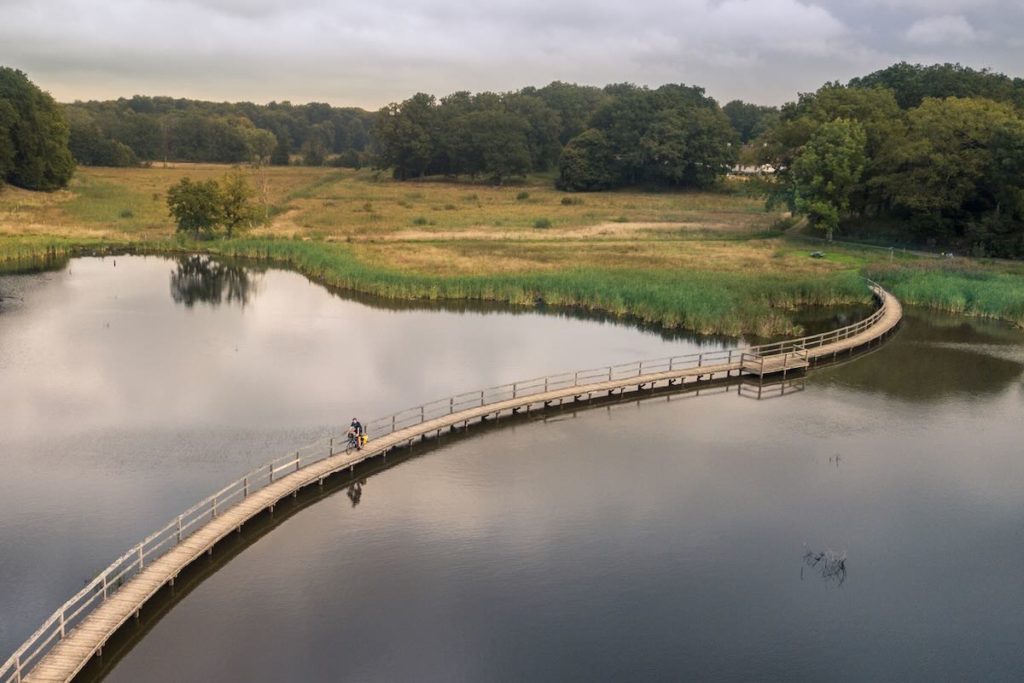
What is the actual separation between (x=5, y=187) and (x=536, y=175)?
3882 inches

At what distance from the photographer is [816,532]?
3128 centimetres

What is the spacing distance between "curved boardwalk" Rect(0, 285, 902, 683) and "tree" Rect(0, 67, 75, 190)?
338 ft

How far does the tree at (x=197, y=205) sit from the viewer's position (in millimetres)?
96062

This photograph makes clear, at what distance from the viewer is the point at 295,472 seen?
33.8m

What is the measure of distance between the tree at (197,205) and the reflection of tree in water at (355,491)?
6888 centimetres

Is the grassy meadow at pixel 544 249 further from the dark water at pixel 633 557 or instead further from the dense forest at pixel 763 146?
the dark water at pixel 633 557

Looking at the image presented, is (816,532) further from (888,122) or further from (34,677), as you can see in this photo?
(888,122)

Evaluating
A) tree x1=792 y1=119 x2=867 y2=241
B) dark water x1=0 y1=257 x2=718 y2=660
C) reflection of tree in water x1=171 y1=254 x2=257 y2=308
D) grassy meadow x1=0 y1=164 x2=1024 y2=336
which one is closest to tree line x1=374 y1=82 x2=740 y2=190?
grassy meadow x1=0 y1=164 x2=1024 y2=336

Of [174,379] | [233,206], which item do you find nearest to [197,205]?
[233,206]

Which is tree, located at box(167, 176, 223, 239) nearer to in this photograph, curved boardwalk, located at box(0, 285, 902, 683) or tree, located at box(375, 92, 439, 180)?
curved boardwalk, located at box(0, 285, 902, 683)

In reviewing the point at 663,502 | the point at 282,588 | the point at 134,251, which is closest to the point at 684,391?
the point at 663,502

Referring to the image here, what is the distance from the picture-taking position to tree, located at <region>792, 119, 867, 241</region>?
9500 centimetres

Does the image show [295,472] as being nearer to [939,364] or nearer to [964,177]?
[939,364]

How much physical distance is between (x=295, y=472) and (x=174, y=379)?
15.9 meters
